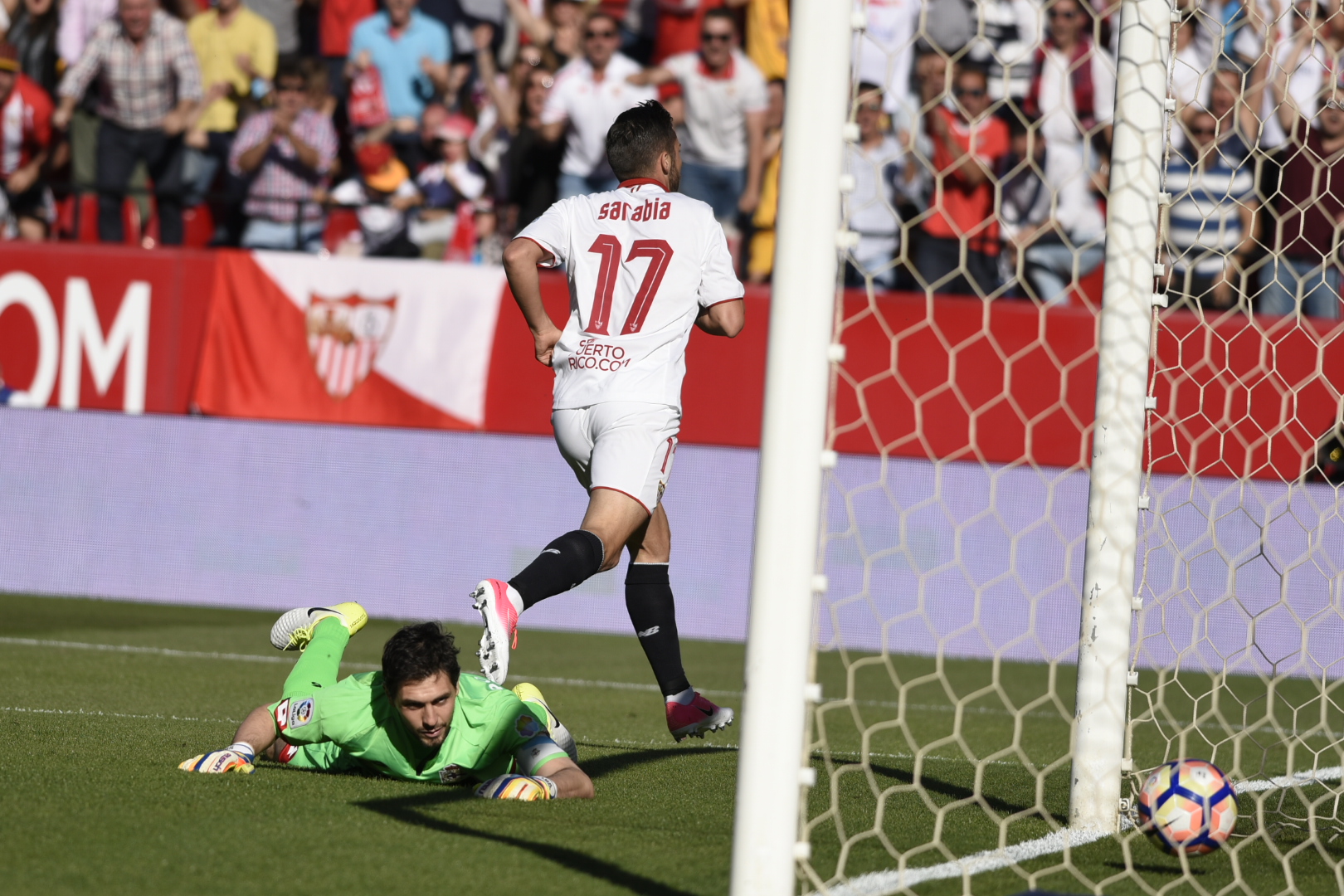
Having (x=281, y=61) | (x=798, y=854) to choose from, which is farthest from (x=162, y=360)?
(x=798, y=854)

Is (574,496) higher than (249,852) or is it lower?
higher

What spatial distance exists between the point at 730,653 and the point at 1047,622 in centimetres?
219

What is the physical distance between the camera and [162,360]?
35.6 ft

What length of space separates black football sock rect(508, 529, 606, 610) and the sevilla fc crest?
6872 millimetres

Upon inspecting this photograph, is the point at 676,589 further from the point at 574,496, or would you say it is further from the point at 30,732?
the point at 30,732

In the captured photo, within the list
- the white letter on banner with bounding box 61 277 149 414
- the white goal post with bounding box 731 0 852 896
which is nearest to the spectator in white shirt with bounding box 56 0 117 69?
the white letter on banner with bounding box 61 277 149 414

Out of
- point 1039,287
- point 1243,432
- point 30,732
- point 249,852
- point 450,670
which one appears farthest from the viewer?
point 1039,287

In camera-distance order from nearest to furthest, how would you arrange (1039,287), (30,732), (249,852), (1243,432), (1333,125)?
1. (249,852)
2. (30,732)
3. (1333,125)
4. (1243,432)
5. (1039,287)

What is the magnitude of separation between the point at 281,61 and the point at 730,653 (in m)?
5.71

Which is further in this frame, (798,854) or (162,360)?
(162,360)

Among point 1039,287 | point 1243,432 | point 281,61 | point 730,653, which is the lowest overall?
point 730,653

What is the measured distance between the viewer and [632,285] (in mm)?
4441

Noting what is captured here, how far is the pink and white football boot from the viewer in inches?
140

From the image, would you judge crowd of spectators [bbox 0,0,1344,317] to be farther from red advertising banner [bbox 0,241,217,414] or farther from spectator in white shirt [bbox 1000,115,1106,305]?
red advertising banner [bbox 0,241,217,414]
